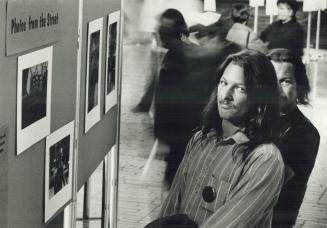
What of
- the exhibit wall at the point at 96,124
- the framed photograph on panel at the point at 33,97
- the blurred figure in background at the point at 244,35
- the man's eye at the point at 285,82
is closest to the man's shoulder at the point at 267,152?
the man's eye at the point at 285,82

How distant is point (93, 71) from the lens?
2693 mm

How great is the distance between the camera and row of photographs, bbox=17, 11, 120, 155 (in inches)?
76.5

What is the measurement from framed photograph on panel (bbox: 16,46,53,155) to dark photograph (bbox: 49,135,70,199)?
0.12 m

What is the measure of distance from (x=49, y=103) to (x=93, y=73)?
0.52 metres

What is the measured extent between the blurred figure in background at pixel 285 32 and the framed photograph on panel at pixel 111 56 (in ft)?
1.89

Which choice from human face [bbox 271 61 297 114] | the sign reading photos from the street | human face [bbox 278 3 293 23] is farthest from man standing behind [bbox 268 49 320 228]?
the sign reading photos from the street

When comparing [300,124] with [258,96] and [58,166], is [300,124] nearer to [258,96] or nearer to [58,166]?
[258,96]

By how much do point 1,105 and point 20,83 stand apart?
142 mm

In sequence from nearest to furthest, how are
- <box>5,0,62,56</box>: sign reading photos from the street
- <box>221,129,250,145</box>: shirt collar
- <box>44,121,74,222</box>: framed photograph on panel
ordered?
1. <box>5,0,62,56</box>: sign reading photos from the street
2. <box>44,121,74,222</box>: framed photograph on panel
3. <box>221,129,250,145</box>: shirt collar

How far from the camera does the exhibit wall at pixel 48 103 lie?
1830 mm

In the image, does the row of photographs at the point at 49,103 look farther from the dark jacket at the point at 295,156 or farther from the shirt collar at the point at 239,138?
the dark jacket at the point at 295,156

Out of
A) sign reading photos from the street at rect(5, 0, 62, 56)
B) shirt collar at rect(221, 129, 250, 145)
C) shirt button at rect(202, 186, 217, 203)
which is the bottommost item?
shirt button at rect(202, 186, 217, 203)

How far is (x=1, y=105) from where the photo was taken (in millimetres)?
1784

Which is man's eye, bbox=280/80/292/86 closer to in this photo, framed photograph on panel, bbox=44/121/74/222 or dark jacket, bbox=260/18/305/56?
dark jacket, bbox=260/18/305/56
